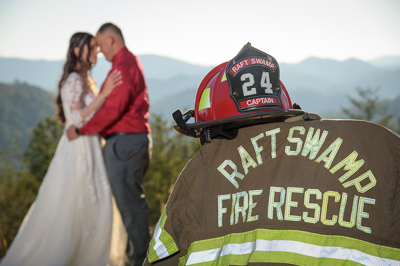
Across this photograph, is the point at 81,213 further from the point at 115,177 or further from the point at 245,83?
the point at 245,83

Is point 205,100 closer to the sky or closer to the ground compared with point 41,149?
closer to the sky

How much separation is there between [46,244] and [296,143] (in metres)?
2.95

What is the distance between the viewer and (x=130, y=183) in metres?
3.16

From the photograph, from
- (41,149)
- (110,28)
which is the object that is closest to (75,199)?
(110,28)

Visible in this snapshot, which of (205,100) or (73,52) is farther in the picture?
(73,52)

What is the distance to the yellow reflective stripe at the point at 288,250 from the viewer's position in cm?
102

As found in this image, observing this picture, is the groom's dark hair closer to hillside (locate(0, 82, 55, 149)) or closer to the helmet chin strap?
the helmet chin strap

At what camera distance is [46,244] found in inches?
128

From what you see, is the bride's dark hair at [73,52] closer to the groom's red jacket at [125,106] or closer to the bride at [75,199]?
the bride at [75,199]

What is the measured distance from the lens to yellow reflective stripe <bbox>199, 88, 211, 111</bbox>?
1449 millimetres

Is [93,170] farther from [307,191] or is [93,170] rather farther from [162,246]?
[307,191]

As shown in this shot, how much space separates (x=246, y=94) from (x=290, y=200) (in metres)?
0.43

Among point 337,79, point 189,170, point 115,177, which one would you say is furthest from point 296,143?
point 337,79

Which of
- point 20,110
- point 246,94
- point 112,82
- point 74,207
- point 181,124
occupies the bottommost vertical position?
point 74,207
